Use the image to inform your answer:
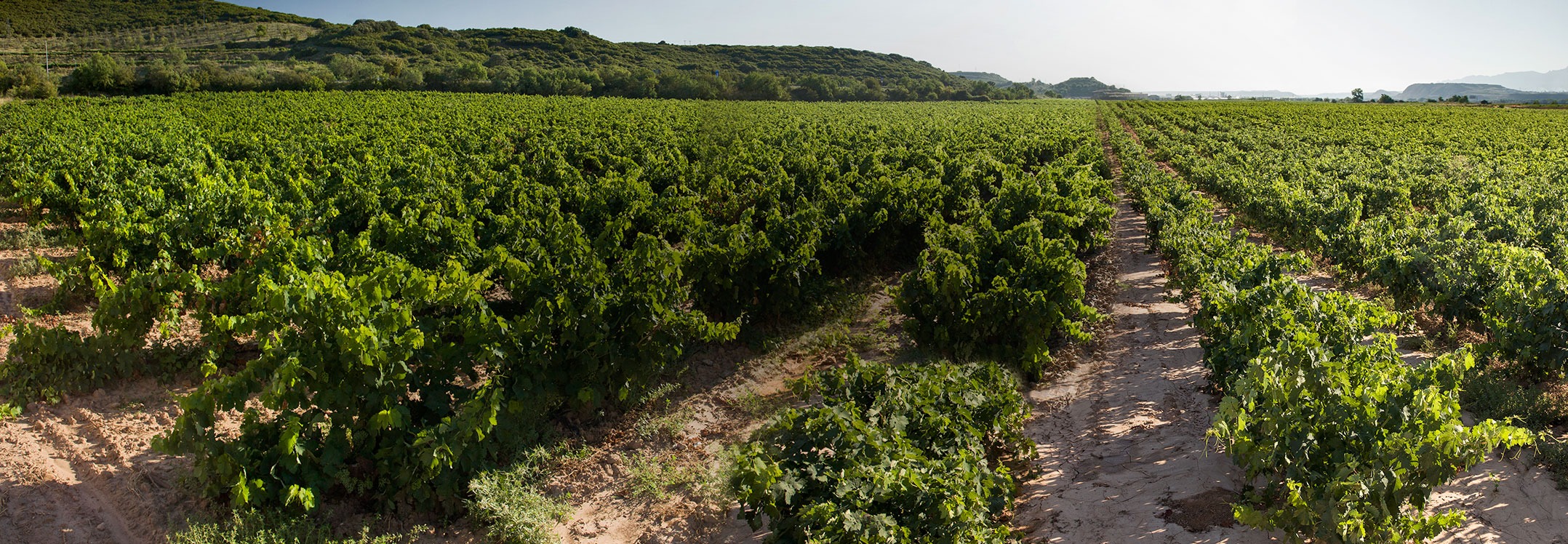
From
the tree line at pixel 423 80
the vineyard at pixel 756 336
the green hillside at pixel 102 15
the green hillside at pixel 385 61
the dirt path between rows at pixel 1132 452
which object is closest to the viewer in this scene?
the vineyard at pixel 756 336

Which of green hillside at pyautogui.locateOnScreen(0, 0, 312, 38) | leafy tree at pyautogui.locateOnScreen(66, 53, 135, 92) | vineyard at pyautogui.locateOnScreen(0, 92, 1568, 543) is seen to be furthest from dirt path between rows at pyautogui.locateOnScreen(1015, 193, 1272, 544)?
green hillside at pyautogui.locateOnScreen(0, 0, 312, 38)

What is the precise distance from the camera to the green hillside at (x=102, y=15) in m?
88.6

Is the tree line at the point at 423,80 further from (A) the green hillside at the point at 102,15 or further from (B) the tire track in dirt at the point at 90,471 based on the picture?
(B) the tire track in dirt at the point at 90,471

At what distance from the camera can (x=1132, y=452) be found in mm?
6691

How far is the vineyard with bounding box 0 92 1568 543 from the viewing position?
4.80 metres

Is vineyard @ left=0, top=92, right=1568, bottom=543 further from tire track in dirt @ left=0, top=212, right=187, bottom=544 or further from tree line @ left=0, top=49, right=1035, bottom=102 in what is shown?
tree line @ left=0, top=49, right=1035, bottom=102

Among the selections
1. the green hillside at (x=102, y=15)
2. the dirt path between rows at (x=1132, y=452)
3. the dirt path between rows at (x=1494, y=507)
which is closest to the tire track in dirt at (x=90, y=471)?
the dirt path between rows at (x=1132, y=452)

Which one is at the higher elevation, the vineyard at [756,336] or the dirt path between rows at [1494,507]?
the vineyard at [756,336]

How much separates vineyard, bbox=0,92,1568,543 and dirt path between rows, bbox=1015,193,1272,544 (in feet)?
0.42

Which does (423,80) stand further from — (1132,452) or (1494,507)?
(1494,507)

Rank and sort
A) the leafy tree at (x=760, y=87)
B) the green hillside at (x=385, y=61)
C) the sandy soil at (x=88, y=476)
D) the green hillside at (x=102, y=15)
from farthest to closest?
1. the green hillside at (x=102, y=15)
2. the green hillside at (x=385, y=61)
3. the leafy tree at (x=760, y=87)
4. the sandy soil at (x=88, y=476)

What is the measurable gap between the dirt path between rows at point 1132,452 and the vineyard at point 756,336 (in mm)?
128

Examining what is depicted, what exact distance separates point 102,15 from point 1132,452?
5215 inches

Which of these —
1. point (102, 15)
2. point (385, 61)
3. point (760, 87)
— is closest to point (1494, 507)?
point (760, 87)
